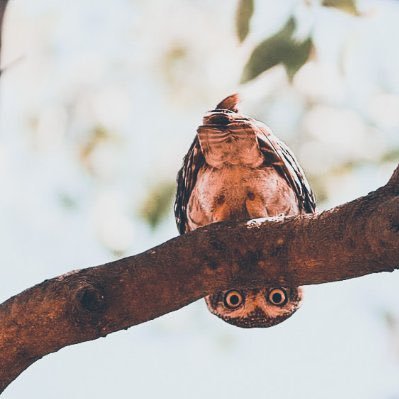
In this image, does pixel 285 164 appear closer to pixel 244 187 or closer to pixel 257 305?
pixel 244 187

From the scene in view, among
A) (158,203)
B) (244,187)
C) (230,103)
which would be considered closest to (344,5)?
(230,103)

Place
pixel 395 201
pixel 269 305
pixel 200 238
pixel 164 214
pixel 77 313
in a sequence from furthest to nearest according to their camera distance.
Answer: pixel 164 214 < pixel 269 305 < pixel 200 238 < pixel 77 313 < pixel 395 201

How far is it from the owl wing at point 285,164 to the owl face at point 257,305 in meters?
0.58

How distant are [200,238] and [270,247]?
11.3 inches

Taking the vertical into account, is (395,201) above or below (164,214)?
below

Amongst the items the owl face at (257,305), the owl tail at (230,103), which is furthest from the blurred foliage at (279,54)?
the owl face at (257,305)

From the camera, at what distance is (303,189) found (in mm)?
5156

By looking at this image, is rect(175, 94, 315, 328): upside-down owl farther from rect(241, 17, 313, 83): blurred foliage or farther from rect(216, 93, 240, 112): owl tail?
rect(241, 17, 313, 83): blurred foliage

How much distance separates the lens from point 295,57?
12.8 ft

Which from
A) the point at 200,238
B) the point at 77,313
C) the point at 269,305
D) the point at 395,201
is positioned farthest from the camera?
the point at 269,305

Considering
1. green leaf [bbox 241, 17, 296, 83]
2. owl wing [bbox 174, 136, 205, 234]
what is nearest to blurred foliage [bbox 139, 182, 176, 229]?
owl wing [bbox 174, 136, 205, 234]

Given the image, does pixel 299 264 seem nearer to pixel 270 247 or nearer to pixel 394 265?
pixel 270 247

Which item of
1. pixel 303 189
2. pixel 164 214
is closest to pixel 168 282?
pixel 303 189

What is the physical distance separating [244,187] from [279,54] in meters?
1.13
